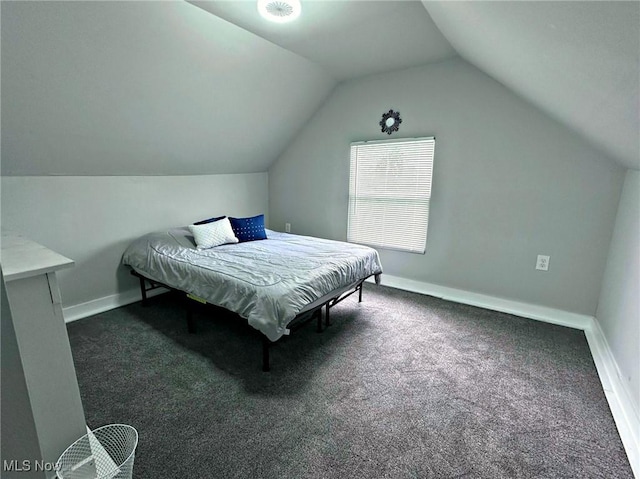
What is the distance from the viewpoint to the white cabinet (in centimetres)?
108

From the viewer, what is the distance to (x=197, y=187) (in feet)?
12.3

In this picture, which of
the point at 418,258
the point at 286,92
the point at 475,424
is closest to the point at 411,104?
the point at 286,92

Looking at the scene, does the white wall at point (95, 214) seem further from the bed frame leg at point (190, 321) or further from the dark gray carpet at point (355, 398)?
the bed frame leg at point (190, 321)

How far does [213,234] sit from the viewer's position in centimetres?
316

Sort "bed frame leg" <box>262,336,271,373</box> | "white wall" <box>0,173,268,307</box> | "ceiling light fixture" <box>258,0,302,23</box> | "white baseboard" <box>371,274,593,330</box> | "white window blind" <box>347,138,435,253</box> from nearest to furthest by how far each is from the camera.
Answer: "ceiling light fixture" <box>258,0,302,23</box> → "bed frame leg" <box>262,336,271,373</box> → "white wall" <box>0,173,268,307</box> → "white baseboard" <box>371,274,593,330</box> → "white window blind" <box>347,138,435,253</box>

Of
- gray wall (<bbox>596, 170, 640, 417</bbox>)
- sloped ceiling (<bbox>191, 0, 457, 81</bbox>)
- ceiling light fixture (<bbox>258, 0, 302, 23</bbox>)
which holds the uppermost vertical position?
sloped ceiling (<bbox>191, 0, 457, 81</bbox>)

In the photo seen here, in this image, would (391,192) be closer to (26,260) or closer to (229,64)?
(229,64)

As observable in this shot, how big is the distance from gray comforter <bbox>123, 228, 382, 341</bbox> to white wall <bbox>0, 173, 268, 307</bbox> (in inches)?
8.8

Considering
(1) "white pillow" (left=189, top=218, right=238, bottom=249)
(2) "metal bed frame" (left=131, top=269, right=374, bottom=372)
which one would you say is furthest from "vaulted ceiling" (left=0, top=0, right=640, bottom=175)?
(2) "metal bed frame" (left=131, top=269, right=374, bottom=372)

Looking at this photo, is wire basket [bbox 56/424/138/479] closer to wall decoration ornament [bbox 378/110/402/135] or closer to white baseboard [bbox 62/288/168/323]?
white baseboard [bbox 62/288/168/323]

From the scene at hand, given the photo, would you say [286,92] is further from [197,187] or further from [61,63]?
[61,63]

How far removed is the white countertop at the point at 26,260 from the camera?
3.45 feet

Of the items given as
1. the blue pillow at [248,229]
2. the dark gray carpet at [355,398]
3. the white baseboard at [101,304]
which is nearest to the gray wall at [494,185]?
the dark gray carpet at [355,398]

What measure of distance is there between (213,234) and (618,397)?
3.33 meters
